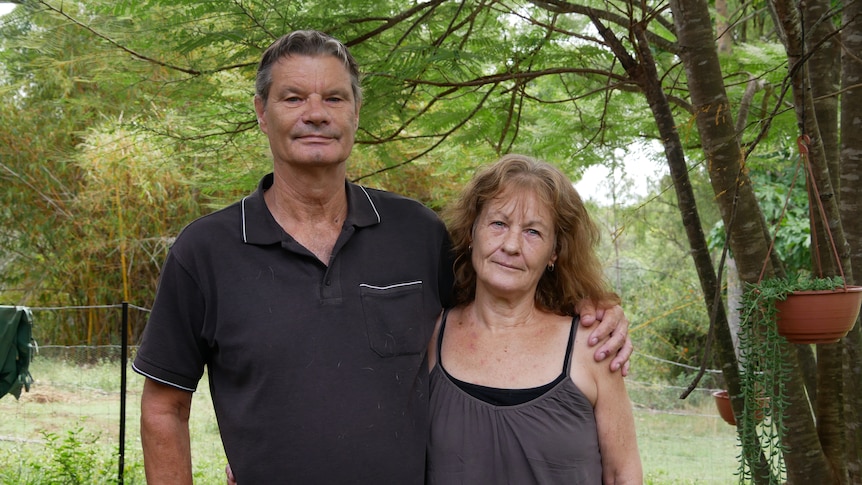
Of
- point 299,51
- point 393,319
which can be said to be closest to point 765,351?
point 393,319

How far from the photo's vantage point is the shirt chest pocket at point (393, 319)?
1.67 m

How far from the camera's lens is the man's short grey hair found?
173 cm

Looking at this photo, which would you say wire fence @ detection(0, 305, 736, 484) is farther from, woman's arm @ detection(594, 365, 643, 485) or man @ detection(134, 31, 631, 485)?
woman's arm @ detection(594, 365, 643, 485)

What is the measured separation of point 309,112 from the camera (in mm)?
1690

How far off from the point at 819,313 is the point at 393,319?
3.68ft

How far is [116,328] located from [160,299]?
896 centimetres

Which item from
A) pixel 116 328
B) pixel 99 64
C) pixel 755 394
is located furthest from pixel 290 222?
pixel 116 328

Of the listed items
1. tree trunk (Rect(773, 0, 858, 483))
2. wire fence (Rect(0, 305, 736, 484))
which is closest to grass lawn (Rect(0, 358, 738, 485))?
Result: wire fence (Rect(0, 305, 736, 484))

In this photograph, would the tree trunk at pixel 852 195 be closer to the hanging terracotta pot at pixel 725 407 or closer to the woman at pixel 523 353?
the hanging terracotta pot at pixel 725 407

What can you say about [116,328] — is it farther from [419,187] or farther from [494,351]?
[494,351]

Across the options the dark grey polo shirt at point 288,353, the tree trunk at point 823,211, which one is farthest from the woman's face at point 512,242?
the tree trunk at point 823,211

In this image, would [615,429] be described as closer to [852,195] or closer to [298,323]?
[298,323]

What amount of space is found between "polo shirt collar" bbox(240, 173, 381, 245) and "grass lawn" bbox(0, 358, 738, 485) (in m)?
4.01

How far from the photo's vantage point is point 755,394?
221 centimetres
